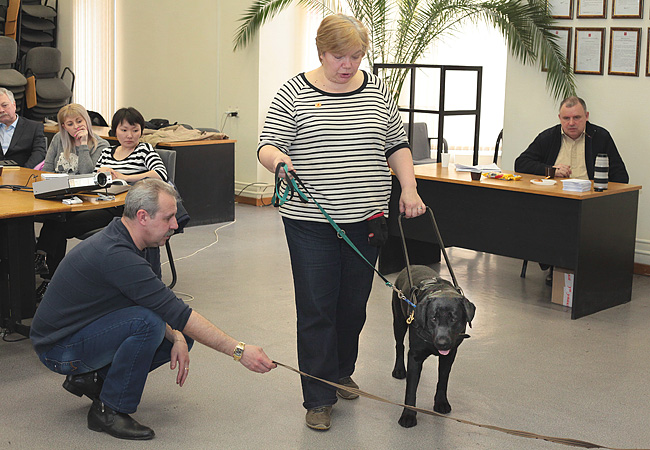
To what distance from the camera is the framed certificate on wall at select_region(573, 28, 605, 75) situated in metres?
5.74

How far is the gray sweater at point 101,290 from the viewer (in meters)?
2.68

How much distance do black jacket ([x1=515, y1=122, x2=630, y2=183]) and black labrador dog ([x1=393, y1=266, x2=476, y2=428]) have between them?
240cm

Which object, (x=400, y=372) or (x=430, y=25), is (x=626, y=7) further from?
(x=400, y=372)

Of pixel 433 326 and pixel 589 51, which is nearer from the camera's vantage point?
pixel 433 326

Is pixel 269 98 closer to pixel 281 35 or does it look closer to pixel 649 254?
pixel 281 35

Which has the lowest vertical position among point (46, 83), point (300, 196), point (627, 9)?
point (300, 196)

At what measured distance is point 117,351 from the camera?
2789 mm

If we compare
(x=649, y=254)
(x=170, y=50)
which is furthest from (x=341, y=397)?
(x=170, y=50)

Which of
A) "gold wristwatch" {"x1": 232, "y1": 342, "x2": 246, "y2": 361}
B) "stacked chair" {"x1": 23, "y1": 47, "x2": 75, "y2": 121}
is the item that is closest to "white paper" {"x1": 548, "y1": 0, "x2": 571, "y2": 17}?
"gold wristwatch" {"x1": 232, "y1": 342, "x2": 246, "y2": 361}

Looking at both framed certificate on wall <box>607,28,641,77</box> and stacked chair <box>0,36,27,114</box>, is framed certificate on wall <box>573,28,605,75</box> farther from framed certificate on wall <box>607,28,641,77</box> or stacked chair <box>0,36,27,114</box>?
stacked chair <box>0,36,27,114</box>

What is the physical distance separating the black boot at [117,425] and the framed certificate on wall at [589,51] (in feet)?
14.0

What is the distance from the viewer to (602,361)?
385cm

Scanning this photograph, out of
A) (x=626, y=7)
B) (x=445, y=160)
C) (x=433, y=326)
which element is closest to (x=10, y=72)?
(x=445, y=160)

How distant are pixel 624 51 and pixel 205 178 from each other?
357 cm
